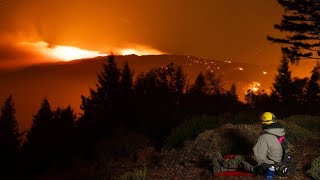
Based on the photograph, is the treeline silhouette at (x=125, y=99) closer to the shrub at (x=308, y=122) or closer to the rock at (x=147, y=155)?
the shrub at (x=308, y=122)

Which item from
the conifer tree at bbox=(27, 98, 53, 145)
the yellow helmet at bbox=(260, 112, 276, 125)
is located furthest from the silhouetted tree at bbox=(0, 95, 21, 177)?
the yellow helmet at bbox=(260, 112, 276, 125)

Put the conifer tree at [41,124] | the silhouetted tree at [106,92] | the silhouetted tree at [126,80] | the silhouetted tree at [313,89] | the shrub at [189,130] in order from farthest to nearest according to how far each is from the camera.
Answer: the conifer tree at [41,124] < the silhouetted tree at [126,80] < the silhouetted tree at [313,89] < the silhouetted tree at [106,92] < the shrub at [189,130]

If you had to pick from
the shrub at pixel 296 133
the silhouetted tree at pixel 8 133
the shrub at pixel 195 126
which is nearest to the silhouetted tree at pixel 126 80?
the silhouetted tree at pixel 8 133

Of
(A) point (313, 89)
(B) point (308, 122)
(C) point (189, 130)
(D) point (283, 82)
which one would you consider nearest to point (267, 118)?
(C) point (189, 130)

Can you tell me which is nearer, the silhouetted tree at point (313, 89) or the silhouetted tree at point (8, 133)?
the silhouetted tree at point (313, 89)

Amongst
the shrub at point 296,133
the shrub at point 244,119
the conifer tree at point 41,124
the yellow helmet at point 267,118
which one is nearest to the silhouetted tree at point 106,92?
the conifer tree at point 41,124

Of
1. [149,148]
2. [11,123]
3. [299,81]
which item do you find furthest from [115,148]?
[11,123]

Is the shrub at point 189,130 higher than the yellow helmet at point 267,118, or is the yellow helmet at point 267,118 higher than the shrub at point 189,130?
the yellow helmet at point 267,118

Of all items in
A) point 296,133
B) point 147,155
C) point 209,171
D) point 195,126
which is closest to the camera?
point 209,171

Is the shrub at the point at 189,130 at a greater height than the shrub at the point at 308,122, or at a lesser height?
lesser

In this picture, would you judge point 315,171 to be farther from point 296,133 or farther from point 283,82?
point 283,82

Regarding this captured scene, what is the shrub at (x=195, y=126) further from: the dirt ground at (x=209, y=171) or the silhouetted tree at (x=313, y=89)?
the silhouetted tree at (x=313, y=89)

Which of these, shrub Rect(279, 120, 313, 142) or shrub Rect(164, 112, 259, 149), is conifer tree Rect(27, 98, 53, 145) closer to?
shrub Rect(164, 112, 259, 149)

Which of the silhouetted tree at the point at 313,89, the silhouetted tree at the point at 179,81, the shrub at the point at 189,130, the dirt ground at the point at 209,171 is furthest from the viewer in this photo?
the silhouetted tree at the point at 179,81
